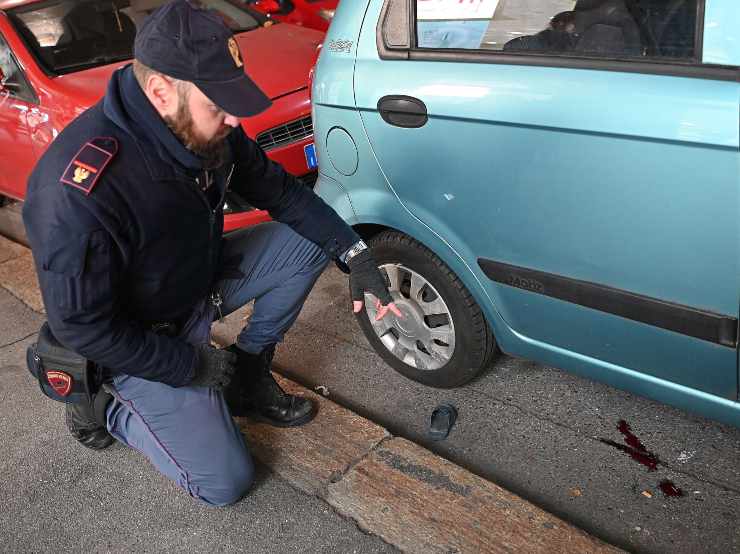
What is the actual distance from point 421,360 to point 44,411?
148 centimetres

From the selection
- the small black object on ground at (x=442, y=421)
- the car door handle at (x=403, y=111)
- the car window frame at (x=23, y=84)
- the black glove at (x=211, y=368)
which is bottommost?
the small black object on ground at (x=442, y=421)

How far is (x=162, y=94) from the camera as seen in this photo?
5.77ft

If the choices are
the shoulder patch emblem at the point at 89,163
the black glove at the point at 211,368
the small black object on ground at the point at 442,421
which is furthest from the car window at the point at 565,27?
the small black object on ground at the point at 442,421

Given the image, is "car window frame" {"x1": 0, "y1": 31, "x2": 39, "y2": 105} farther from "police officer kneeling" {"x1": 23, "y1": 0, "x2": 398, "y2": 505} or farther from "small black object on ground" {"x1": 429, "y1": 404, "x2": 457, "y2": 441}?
"small black object on ground" {"x1": 429, "y1": 404, "x2": 457, "y2": 441}

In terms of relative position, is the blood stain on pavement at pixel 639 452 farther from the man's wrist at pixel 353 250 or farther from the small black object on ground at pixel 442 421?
the man's wrist at pixel 353 250

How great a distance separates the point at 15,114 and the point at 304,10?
299 cm

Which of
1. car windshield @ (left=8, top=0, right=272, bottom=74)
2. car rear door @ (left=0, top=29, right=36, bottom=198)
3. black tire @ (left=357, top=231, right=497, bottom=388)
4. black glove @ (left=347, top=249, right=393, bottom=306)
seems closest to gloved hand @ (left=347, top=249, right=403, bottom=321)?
black glove @ (left=347, top=249, right=393, bottom=306)

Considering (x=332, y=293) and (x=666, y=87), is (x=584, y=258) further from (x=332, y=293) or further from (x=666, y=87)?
(x=332, y=293)

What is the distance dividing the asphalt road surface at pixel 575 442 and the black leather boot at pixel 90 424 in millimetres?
747

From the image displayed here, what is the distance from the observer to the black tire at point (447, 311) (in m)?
2.34

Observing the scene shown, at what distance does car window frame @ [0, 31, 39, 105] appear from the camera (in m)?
4.06

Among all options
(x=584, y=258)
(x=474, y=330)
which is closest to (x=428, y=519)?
(x=474, y=330)

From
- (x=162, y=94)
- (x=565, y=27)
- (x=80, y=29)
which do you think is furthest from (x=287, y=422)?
(x=80, y=29)

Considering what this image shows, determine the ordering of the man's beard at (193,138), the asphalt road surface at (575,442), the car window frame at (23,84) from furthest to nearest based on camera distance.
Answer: the car window frame at (23,84) → the asphalt road surface at (575,442) → the man's beard at (193,138)
